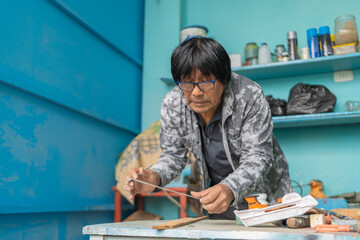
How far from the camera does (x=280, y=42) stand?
3307mm

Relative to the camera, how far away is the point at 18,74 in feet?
6.59

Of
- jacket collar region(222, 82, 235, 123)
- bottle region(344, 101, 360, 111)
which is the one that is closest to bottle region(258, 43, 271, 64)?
bottle region(344, 101, 360, 111)

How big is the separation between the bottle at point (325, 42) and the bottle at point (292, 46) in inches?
7.9

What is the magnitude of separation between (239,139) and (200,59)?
1.30 feet

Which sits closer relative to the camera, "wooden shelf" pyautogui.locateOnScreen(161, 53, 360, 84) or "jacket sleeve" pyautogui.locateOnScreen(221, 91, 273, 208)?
A: "jacket sleeve" pyautogui.locateOnScreen(221, 91, 273, 208)

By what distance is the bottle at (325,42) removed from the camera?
2.85 meters

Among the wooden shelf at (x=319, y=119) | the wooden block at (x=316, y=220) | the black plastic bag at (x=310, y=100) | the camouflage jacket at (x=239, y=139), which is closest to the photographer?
the wooden block at (x=316, y=220)

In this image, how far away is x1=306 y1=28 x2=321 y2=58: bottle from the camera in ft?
9.45

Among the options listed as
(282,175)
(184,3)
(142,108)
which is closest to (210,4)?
(184,3)

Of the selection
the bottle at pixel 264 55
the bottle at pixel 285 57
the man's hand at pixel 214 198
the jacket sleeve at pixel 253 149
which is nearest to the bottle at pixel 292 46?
the bottle at pixel 285 57

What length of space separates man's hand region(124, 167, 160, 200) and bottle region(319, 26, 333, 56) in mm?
2042

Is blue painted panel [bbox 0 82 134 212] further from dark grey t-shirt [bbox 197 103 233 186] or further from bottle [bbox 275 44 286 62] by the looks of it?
bottle [bbox 275 44 286 62]

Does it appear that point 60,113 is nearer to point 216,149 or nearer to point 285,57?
point 216,149

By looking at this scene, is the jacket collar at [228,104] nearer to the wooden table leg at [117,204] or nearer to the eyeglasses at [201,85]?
the eyeglasses at [201,85]
